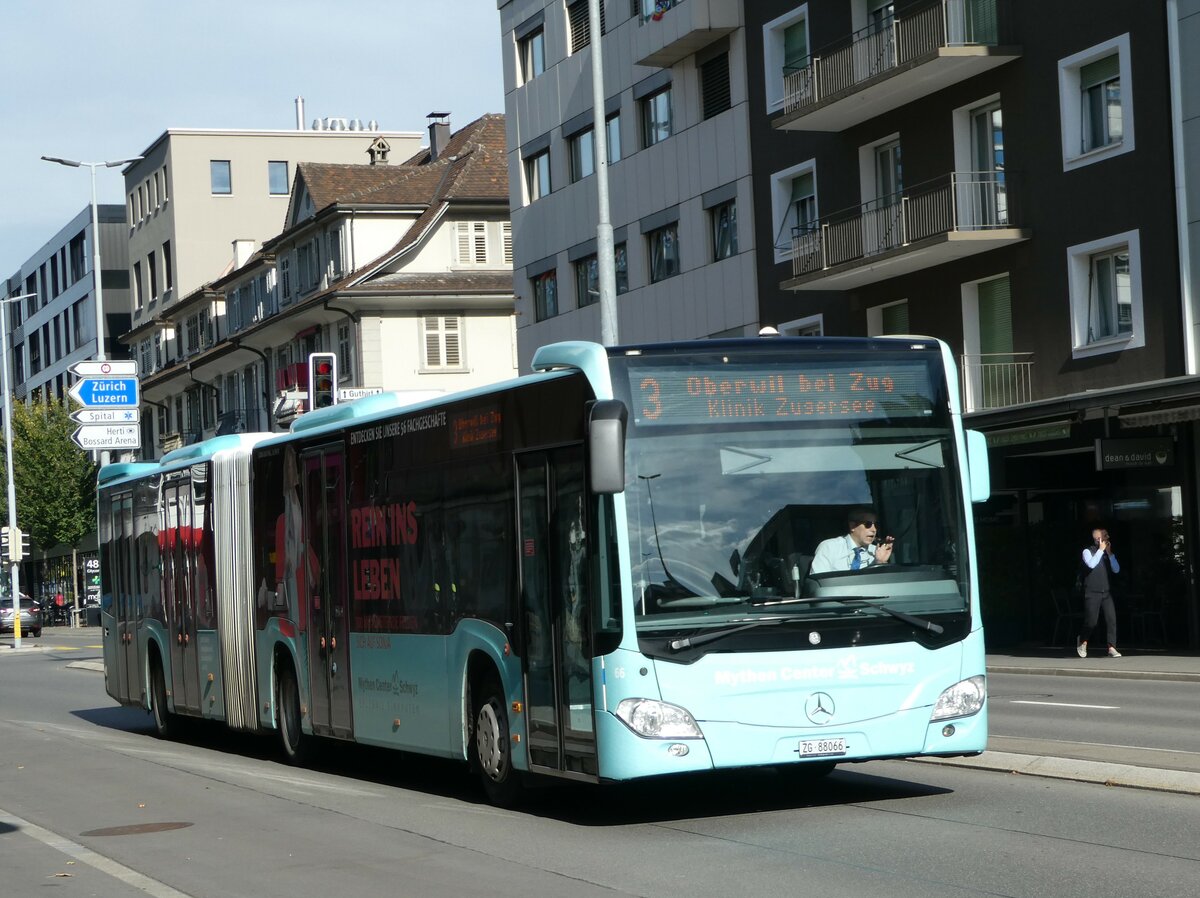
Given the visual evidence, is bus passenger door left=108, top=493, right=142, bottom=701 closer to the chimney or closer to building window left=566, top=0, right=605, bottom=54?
building window left=566, top=0, right=605, bottom=54

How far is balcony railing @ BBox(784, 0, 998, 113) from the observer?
30.9m

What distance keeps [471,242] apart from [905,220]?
28295 millimetres

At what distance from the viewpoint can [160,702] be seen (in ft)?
68.5

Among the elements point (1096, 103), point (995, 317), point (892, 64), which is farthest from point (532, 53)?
point (1096, 103)

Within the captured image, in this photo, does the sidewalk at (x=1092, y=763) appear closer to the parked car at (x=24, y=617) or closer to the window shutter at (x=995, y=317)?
the window shutter at (x=995, y=317)

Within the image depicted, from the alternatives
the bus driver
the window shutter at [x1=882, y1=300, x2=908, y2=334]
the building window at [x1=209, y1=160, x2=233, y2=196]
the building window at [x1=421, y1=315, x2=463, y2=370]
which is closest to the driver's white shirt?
the bus driver

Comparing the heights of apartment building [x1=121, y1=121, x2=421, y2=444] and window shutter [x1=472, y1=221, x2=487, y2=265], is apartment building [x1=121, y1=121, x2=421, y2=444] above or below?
above

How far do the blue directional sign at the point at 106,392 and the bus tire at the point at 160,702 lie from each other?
15324 millimetres

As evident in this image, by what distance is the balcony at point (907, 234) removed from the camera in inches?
1220

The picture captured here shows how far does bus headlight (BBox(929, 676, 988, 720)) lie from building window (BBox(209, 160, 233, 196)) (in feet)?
248

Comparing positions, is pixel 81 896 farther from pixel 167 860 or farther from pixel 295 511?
pixel 295 511

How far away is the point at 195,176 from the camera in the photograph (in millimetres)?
82625

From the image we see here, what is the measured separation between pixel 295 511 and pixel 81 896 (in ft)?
22.7

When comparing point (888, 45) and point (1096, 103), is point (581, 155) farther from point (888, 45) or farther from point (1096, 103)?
point (1096, 103)
